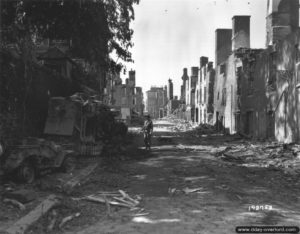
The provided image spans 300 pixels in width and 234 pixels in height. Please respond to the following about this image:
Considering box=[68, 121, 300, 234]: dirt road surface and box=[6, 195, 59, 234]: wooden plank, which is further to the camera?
box=[68, 121, 300, 234]: dirt road surface

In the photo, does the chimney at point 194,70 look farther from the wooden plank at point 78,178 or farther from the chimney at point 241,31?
the wooden plank at point 78,178

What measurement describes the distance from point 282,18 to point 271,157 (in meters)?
14.8

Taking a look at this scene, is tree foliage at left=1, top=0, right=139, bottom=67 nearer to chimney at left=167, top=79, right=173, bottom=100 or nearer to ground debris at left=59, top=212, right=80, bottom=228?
ground debris at left=59, top=212, right=80, bottom=228

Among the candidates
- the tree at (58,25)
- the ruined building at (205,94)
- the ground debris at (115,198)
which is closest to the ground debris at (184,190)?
Answer: the ground debris at (115,198)

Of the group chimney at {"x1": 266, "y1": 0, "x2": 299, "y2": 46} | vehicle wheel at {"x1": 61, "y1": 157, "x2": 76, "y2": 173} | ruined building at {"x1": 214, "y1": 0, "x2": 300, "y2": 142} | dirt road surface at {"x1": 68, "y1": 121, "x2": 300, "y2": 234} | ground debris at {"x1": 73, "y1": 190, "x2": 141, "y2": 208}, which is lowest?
dirt road surface at {"x1": 68, "y1": 121, "x2": 300, "y2": 234}

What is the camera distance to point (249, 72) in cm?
3011

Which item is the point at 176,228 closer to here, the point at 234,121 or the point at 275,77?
the point at 275,77

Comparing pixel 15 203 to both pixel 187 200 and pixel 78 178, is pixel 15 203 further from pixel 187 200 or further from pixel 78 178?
pixel 187 200

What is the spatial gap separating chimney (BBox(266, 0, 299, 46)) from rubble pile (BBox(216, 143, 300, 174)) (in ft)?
37.8

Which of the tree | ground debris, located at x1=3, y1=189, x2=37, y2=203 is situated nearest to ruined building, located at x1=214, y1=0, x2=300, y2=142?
the tree

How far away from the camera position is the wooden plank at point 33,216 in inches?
246

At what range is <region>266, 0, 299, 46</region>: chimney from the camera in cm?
2748

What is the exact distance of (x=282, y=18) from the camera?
27.6m

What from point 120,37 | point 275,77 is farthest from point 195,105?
point 120,37
